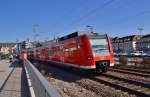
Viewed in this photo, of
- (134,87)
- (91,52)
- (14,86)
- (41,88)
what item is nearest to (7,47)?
(91,52)

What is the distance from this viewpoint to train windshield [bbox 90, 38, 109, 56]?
2262cm

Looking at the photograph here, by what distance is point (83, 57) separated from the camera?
2253 centimetres

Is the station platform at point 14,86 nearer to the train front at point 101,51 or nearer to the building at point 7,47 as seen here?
the train front at point 101,51

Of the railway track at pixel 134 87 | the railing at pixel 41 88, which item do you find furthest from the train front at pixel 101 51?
the railing at pixel 41 88

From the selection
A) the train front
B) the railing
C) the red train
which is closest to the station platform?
the railing

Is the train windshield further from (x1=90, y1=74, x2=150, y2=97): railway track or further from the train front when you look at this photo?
(x1=90, y1=74, x2=150, y2=97): railway track

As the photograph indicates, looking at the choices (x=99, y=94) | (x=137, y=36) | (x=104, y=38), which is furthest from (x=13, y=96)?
(x=137, y=36)

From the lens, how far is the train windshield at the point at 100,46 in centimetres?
2262

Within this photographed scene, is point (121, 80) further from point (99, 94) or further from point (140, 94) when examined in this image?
point (140, 94)

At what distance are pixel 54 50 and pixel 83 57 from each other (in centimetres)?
1175

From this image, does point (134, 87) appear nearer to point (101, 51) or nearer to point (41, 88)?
point (101, 51)

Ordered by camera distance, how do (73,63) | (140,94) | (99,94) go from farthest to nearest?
(73,63) < (99,94) < (140,94)

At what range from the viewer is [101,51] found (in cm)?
2300

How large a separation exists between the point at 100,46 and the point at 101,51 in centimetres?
34
